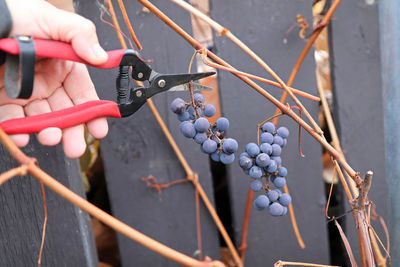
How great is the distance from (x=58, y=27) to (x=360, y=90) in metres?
0.88

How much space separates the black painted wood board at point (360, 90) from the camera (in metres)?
1.03

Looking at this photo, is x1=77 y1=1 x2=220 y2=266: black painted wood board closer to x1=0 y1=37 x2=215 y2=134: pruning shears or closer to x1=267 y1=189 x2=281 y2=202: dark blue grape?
x1=0 y1=37 x2=215 y2=134: pruning shears

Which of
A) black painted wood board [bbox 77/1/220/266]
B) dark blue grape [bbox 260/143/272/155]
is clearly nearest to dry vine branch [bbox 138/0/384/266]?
dark blue grape [bbox 260/143/272/155]

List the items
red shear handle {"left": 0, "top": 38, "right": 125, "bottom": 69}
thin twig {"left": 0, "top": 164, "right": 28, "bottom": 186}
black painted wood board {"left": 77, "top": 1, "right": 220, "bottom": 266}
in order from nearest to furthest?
thin twig {"left": 0, "top": 164, "right": 28, "bottom": 186} < red shear handle {"left": 0, "top": 38, "right": 125, "bottom": 69} < black painted wood board {"left": 77, "top": 1, "right": 220, "bottom": 266}

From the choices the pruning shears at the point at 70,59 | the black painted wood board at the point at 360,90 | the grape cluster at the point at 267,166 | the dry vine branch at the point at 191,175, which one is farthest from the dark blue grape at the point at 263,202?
the black painted wood board at the point at 360,90

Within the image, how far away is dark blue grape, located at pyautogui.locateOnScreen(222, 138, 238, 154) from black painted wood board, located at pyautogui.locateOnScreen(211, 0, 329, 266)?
485mm

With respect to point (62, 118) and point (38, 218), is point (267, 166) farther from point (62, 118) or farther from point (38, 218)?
point (38, 218)

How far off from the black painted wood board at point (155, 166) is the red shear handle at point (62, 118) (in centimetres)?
30

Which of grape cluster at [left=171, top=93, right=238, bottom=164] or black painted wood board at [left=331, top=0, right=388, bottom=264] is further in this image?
black painted wood board at [left=331, top=0, right=388, bottom=264]

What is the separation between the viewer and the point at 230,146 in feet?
1.67

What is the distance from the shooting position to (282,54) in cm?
99

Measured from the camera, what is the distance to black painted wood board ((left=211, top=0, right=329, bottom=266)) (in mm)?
975

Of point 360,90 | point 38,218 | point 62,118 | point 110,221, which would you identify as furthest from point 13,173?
point 360,90

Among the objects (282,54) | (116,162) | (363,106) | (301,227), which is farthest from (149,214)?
(363,106)
